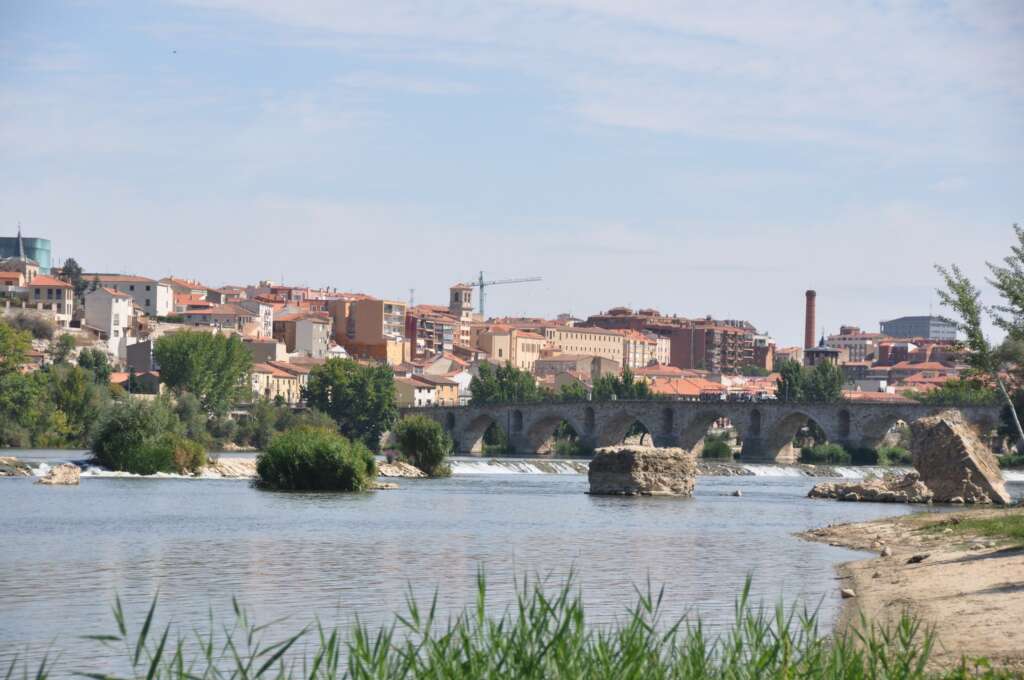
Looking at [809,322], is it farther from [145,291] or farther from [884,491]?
[884,491]

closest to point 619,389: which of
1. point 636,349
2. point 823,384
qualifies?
point 823,384

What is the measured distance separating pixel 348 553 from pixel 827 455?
70633mm

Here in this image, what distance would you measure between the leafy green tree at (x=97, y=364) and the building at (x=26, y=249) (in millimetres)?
61220

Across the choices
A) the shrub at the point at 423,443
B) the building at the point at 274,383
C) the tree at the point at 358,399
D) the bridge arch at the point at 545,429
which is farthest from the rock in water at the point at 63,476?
the building at the point at 274,383

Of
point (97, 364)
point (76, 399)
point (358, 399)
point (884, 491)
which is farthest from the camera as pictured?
point (97, 364)

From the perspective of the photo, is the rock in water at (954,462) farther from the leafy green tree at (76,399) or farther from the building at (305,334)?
the building at (305,334)

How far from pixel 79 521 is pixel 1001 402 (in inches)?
2411

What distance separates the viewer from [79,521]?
2955 centimetres

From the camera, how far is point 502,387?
4560 inches

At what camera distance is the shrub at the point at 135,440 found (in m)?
47.2

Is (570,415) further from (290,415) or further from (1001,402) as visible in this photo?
(1001,402)

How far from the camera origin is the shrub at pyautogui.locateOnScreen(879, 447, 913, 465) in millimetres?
89625

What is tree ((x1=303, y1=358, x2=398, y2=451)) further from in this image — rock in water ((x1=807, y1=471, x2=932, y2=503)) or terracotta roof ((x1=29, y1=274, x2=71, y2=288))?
rock in water ((x1=807, y1=471, x2=932, y2=503))

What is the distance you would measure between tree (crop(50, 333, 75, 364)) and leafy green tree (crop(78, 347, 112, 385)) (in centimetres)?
180
